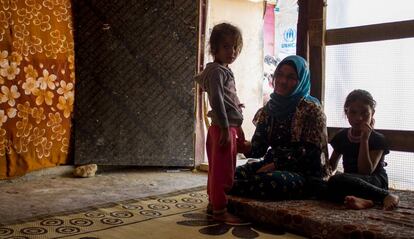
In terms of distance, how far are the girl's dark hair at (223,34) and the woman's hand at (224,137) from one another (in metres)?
0.40

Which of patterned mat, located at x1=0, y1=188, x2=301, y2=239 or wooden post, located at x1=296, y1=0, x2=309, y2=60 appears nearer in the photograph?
patterned mat, located at x1=0, y1=188, x2=301, y2=239

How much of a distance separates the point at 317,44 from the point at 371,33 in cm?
33

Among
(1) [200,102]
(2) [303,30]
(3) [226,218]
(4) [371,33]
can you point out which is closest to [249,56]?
(1) [200,102]

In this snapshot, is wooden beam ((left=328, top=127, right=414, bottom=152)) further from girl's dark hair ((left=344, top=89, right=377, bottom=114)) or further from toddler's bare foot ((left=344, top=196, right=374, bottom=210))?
toddler's bare foot ((left=344, top=196, right=374, bottom=210))

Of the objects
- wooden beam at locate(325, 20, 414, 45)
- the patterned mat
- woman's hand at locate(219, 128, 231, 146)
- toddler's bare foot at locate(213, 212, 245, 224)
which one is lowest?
the patterned mat

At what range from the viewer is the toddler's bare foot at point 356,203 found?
77.2 inches

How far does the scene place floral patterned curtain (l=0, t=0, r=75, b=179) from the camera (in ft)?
9.50

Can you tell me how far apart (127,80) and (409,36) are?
2.02 m

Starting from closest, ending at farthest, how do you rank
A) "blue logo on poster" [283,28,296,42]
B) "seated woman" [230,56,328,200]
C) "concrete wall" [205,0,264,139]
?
"seated woman" [230,56,328,200] < "concrete wall" [205,0,264,139] < "blue logo on poster" [283,28,296,42]

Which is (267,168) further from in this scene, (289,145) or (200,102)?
(200,102)

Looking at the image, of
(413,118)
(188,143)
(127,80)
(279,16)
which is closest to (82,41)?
(127,80)

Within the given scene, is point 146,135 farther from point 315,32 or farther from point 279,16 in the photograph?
point 279,16

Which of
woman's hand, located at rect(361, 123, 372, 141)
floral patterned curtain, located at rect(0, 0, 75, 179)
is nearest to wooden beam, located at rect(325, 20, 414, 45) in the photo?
woman's hand, located at rect(361, 123, 372, 141)

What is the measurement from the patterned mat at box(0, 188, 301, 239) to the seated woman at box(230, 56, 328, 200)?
0.24 meters
